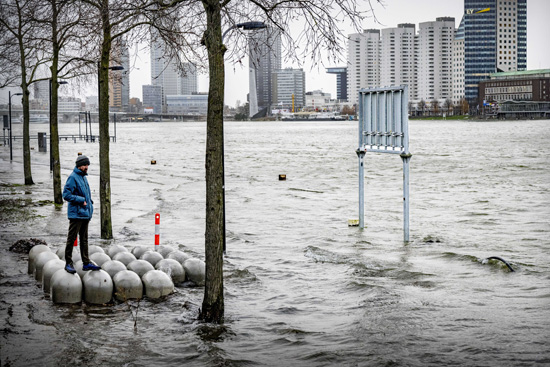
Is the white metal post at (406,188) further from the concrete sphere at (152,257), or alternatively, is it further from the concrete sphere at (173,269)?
the concrete sphere at (152,257)

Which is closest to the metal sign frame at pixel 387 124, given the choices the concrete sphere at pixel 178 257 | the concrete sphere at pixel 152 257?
the concrete sphere at pixel 178 257

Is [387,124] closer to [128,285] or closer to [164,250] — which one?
[164,250]

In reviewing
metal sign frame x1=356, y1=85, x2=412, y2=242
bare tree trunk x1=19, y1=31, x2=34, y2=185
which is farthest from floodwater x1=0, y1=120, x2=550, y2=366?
bare tree trunk x1=19, y1=31, x2=34, y2=185

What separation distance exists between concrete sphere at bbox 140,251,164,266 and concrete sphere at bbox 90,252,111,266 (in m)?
0.72

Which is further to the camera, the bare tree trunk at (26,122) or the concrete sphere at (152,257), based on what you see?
the bare tree trunk at (26,122)

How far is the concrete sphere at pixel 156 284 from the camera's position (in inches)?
487

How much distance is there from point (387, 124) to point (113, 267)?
8.64 meters

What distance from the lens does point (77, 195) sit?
1222cm

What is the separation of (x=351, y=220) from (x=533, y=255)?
250 inches

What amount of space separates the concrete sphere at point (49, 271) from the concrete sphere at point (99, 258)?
1.77 ft

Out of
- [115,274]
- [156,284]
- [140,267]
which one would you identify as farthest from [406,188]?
[115,274]

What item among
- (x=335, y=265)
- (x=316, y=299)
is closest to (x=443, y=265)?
(x=335, y=265)

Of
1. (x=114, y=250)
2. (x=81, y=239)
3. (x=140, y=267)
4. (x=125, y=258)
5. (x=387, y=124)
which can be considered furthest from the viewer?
(x=387, y=124)

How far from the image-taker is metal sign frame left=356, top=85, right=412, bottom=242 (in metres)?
17.7
